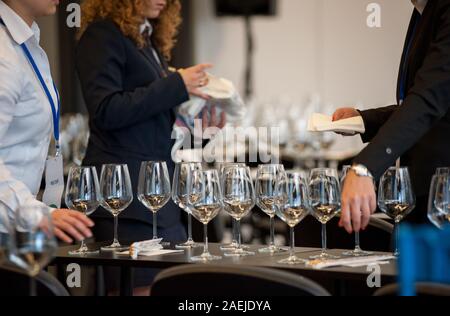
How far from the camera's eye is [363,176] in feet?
7.48

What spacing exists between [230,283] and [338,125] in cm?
92

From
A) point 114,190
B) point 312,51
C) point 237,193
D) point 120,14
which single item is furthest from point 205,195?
point 312,51

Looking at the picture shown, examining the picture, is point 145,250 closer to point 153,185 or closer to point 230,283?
point 153,185

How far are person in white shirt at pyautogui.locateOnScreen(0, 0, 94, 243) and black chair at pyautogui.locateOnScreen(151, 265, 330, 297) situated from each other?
2.49 ft

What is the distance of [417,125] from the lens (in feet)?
7.75

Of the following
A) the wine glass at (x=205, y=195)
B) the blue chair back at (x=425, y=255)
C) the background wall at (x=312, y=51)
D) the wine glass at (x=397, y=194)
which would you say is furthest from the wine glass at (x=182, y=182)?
the background wall at (x=312, y=51)

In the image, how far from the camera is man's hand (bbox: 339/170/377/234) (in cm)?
221

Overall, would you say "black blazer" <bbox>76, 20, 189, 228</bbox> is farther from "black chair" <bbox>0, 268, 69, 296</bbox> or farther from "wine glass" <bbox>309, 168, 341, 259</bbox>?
"black chair" <bbox>0, 268, 69, 296</bbox>

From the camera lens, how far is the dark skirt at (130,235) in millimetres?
3273

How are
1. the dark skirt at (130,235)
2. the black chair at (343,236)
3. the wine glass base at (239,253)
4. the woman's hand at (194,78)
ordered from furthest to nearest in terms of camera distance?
the woman's hand at (194,78), the dark skirt at (130,235), the black chair at (343,236), the wine glass base at (239,253)

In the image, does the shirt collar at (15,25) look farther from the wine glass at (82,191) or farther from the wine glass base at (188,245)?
the wine glass base at (188,245)

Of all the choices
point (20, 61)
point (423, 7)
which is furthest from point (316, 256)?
point (20, 61)

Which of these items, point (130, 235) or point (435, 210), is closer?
point (435, 210)

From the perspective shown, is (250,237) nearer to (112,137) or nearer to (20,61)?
(112,137)
